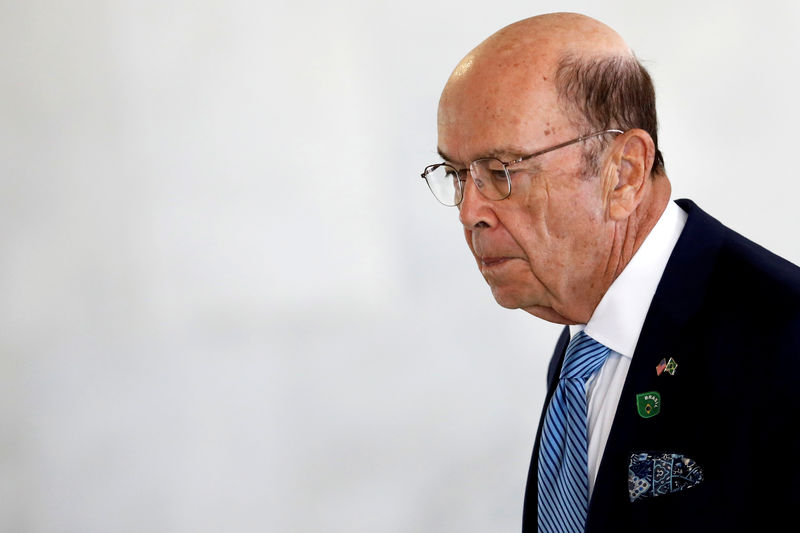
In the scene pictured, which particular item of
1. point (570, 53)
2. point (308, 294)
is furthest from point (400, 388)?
point (570, 53)

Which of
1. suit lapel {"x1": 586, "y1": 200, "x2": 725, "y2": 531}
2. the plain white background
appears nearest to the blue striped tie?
suit lapel {"x1": 586, "y1": 200, "x2": 725, "y2": 531}

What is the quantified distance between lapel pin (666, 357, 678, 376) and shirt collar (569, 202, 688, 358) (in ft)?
0.37

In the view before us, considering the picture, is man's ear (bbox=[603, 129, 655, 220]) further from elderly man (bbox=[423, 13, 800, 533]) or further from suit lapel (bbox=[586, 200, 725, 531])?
suit lapel (bbox=[586, 200, 725, 531])

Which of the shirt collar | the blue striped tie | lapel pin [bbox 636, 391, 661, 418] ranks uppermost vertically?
the shirt collar

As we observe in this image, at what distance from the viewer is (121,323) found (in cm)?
266

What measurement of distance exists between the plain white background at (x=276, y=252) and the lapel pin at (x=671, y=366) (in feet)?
4.72

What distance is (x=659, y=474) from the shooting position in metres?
1.30

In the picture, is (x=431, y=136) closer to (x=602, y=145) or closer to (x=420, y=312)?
(x=420, y=312)

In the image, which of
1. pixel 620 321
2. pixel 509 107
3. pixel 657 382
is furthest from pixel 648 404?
pixel 509 107

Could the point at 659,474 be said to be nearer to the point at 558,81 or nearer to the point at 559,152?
the point at 559,152

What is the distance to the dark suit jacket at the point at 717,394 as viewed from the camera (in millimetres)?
1187

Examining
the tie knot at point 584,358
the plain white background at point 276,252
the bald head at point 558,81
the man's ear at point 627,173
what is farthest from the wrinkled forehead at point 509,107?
the plain white background at point 276,252

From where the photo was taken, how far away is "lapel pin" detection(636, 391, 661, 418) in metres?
1.33

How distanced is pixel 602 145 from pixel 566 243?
18 centimetres
